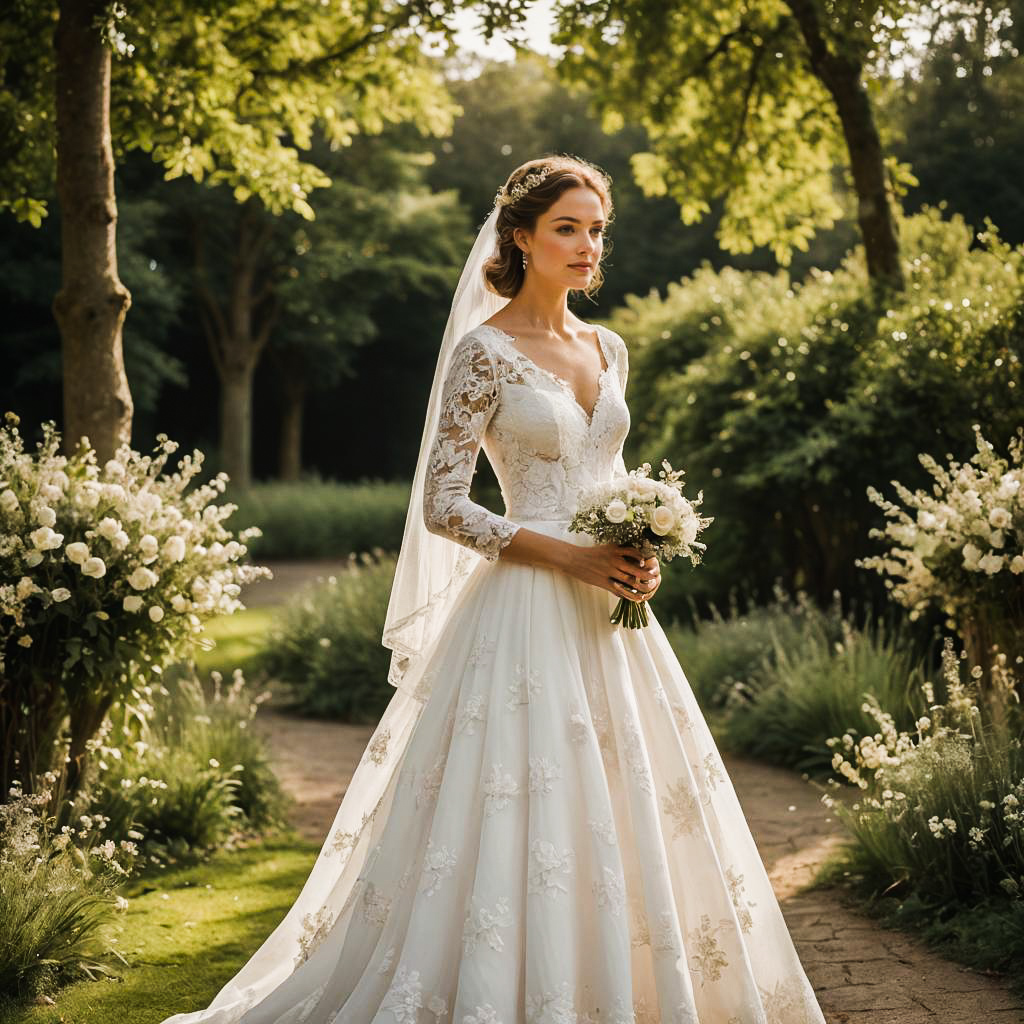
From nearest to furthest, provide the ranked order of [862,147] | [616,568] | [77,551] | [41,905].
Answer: [616,568], [41,905], [77,551], [862,147]

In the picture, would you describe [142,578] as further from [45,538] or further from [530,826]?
[530,826]

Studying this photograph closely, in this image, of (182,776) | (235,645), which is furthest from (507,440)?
(235,645)

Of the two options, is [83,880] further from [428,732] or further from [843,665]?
[843,665]

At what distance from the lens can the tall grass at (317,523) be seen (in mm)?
21734

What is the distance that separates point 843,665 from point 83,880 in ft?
15.9

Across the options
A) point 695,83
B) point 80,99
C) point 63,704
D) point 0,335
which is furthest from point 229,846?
point 0,335

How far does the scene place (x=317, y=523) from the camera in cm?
2206

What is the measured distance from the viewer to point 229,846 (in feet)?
19.4

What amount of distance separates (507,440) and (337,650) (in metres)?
6.58

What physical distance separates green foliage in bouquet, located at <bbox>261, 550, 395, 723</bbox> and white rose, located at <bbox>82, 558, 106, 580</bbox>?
170 inches

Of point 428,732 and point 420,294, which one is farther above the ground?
point 420,294

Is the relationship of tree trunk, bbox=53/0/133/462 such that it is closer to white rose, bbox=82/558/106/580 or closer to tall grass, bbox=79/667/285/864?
white rose, bbox=82/558/106/580

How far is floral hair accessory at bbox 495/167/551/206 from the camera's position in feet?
12.5

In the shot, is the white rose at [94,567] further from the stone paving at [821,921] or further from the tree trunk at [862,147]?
the tree trunk at [862,147]
